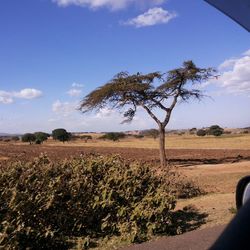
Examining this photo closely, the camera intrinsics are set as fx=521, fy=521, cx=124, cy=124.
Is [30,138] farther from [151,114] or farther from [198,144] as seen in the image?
[151,114]

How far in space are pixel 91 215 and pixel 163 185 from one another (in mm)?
1474

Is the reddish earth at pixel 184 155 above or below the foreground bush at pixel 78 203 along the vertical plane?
below

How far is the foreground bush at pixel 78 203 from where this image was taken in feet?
25.0

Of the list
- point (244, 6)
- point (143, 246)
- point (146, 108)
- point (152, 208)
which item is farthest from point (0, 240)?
point (146, 108)

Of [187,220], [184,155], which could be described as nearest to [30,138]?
[184,155]

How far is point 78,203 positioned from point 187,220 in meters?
2.24

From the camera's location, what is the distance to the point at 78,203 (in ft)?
27.1

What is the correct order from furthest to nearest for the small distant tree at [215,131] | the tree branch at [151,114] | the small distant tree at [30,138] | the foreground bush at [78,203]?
the small distant tree at [215,131]
the small distant tree at [30,138]
the tree branch at [151,114]
the foreground bush at [78,203]

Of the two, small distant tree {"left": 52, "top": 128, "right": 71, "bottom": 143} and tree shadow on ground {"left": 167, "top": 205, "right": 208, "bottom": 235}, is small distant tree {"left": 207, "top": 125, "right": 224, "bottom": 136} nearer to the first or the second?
small distant tree {"left": 52, "top": 128, "right": 71, "bottom": 143}

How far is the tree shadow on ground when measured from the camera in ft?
28.4

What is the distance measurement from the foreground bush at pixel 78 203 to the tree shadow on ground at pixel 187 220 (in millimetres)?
165

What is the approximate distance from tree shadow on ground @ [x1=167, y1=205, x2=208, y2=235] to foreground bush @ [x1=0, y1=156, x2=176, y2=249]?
16 centimetres

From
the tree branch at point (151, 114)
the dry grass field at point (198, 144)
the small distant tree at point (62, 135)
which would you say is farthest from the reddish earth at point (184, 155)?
the small distant tree at point (62, 135)

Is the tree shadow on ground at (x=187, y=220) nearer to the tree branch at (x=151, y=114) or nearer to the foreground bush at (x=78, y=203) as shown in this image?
the foreground bush at (x=78, y=203)
